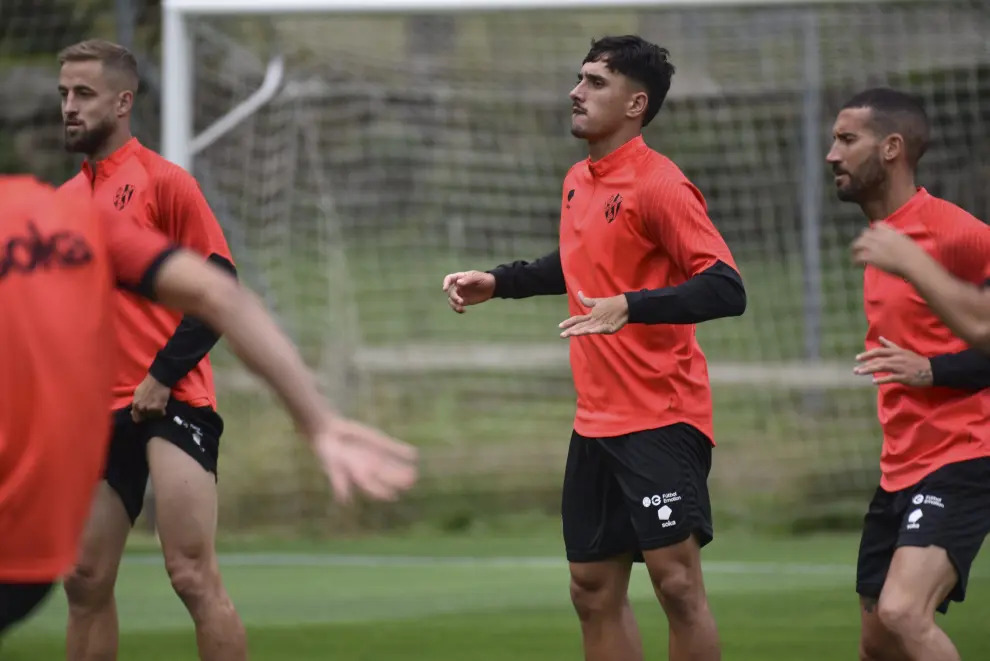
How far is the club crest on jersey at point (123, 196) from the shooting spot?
518cm

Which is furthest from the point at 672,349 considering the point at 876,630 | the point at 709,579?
the point at 709,579

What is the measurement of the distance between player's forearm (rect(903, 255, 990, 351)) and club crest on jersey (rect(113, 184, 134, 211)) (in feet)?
8.75

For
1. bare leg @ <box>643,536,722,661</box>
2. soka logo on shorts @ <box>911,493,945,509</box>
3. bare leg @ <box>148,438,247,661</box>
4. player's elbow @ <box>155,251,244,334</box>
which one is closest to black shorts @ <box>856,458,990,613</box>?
soka logo on shorts @ <box>911,493,945,509</box>

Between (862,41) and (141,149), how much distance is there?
23.5ft

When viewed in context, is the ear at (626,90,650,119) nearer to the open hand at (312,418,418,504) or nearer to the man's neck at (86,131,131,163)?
the man's neck at (86,131,131,163)

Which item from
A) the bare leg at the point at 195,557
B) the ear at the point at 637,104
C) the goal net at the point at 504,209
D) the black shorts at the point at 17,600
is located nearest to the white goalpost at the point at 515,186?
the goal net at the point at 504,209

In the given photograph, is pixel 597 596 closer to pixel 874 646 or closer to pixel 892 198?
pixel 874 646

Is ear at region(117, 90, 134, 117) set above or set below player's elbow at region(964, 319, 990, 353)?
above

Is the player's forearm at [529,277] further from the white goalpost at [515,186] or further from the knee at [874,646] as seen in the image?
the white goalpost at [515,186]

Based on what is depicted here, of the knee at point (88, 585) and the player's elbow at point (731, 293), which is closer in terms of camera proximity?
the player's elbow at point (731, 293)

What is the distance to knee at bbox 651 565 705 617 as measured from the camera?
490 centimetres

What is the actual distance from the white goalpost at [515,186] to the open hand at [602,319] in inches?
244

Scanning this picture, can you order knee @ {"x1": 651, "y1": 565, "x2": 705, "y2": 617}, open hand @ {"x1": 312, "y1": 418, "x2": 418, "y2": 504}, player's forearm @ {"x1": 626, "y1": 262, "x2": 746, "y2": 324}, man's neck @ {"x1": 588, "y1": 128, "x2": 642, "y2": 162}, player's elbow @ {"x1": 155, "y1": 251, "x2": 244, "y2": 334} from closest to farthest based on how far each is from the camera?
open hand @ {"x1": 312, "y1": 418, "x2": 418, "y2": 504} → player's elbow @ {"x1": 155, "y1": 251, "x2": 244, "y2": 334} → player's forearm @ {"x1": 626, "y1": 262, "x2": 746, "y2": 324} → knee @ {"x1": 651, "y1": 565, "x2": 705, "y2": 617} → man's neck @ {"x1": 588, "y1": 128, "x2": 642, "y2": 162}

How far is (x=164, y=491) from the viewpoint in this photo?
496 centimetres
